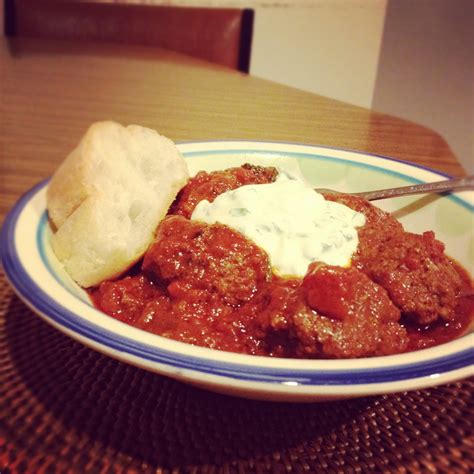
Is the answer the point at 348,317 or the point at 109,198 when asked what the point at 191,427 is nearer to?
the point at 348,317

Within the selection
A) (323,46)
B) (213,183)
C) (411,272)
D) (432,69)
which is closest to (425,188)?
(411,272)

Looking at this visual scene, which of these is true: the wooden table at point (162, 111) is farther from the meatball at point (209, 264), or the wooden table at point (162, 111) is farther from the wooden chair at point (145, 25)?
the meatball at point (209, 264)

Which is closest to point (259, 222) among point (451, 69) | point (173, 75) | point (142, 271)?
point (142, 271)

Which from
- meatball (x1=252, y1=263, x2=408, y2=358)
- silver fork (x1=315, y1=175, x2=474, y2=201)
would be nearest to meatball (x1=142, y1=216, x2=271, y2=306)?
meatball (x1=252, y1=263, x2=408, y2=358)

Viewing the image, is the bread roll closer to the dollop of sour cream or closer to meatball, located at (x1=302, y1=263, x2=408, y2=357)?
the dollop of sour cream

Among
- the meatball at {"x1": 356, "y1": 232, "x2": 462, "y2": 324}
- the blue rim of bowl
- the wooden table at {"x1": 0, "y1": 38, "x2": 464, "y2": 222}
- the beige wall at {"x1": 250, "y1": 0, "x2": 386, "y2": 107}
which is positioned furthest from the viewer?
the beige wall at {"x1": 250, "y1": 0, "x2": 386, "y2": 107}
